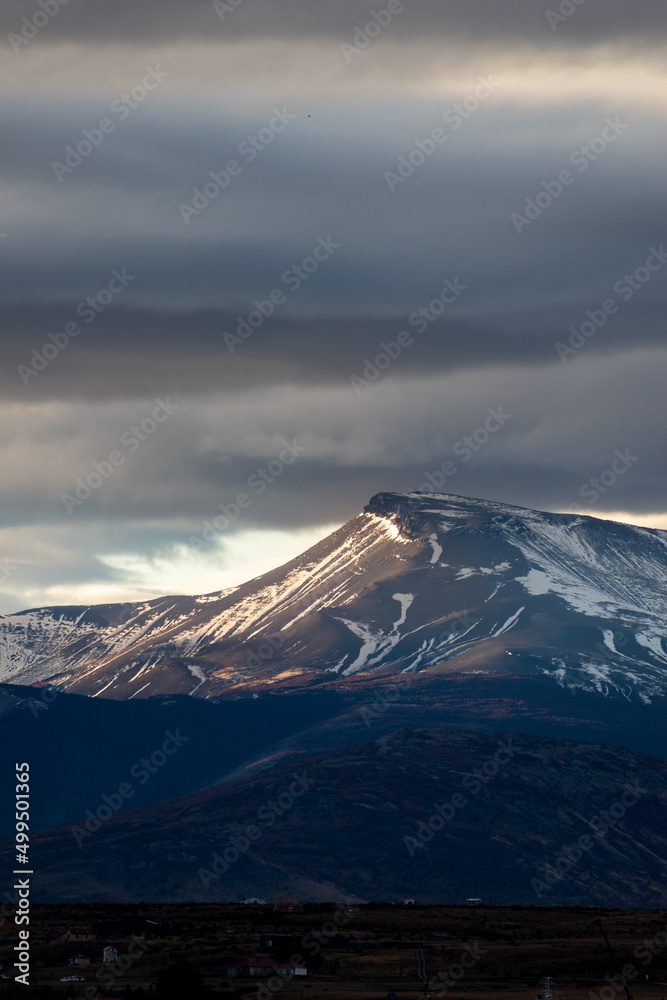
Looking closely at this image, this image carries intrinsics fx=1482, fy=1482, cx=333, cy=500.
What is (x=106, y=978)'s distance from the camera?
180625 millimetres

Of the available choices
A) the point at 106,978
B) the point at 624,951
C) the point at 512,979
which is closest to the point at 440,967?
the point at 512,979

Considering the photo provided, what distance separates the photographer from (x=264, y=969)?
588ft

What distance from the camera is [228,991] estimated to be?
156 metres

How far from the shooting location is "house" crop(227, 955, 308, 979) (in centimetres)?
17738

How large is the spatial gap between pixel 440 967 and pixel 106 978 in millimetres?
40719

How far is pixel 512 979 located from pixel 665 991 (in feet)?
65.8

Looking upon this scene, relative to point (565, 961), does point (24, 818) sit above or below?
above

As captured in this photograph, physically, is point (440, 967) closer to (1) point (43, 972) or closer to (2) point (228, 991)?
(2) point (228, 991)

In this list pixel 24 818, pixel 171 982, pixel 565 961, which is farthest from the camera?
pixel 565 961

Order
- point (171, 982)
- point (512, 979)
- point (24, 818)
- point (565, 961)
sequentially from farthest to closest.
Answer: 1. point (565, 961)
2. point (512, 979)
3. point (24, 818)
4. point (171, 982)

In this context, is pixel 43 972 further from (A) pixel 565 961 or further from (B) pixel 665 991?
(B) pixel 665 991

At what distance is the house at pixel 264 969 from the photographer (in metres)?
177

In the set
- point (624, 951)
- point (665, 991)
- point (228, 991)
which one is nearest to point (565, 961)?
point (624, 951)

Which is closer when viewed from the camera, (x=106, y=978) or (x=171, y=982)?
(x=171, y=982)
